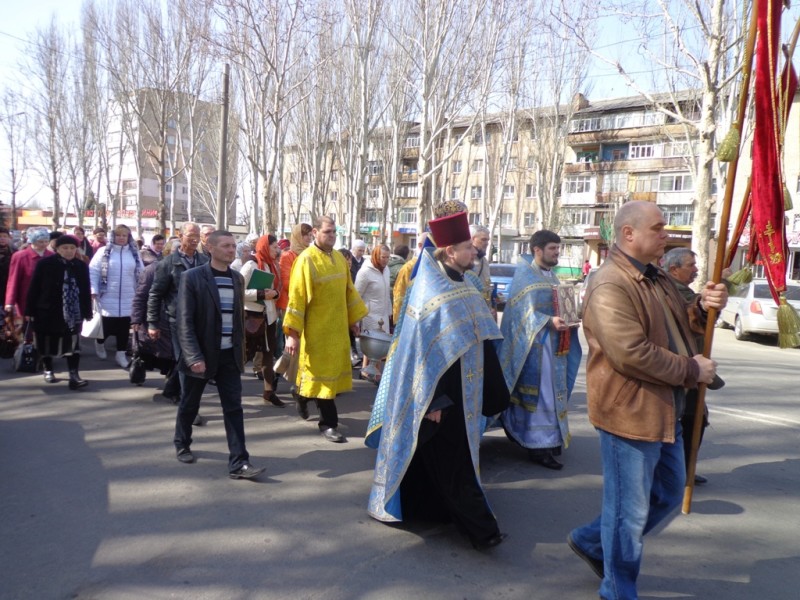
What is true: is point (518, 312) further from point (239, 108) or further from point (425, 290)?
point (239, 108)

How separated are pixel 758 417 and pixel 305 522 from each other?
535 centimetres

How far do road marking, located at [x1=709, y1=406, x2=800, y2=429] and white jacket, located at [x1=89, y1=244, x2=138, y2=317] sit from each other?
7.14 metres

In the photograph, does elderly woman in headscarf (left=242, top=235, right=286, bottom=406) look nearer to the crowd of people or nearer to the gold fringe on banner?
the crowd of people

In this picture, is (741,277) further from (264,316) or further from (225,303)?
(264,316)

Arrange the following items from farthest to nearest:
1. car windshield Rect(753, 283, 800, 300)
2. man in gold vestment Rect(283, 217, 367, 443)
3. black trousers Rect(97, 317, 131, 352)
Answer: car windshield Rect(753, 283, 800, 300) < black trousers Rect(97, 317, 131, 352) < man in gold vestment Rect(283, 217, 367, 443)

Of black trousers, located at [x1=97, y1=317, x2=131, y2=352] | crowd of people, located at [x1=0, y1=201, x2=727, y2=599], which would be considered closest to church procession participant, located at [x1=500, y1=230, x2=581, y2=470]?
crowd of people, located at [x1=0, y1=201, x2=727, y2=599]

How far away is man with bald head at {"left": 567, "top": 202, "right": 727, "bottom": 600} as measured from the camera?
8.90 feet

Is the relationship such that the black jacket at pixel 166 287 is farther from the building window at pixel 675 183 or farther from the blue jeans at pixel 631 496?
the building window at pixel 675 183

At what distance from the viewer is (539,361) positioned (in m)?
5.21

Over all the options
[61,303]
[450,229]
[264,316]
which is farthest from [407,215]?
[450,229]

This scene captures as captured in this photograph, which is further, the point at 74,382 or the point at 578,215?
the point at 578,215

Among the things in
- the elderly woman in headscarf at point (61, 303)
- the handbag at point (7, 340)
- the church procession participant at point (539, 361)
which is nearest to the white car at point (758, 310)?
the church procession participant at point (539, 361)

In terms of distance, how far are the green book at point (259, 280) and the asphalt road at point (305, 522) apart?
51.5 inches

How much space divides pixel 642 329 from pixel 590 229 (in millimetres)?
47769
